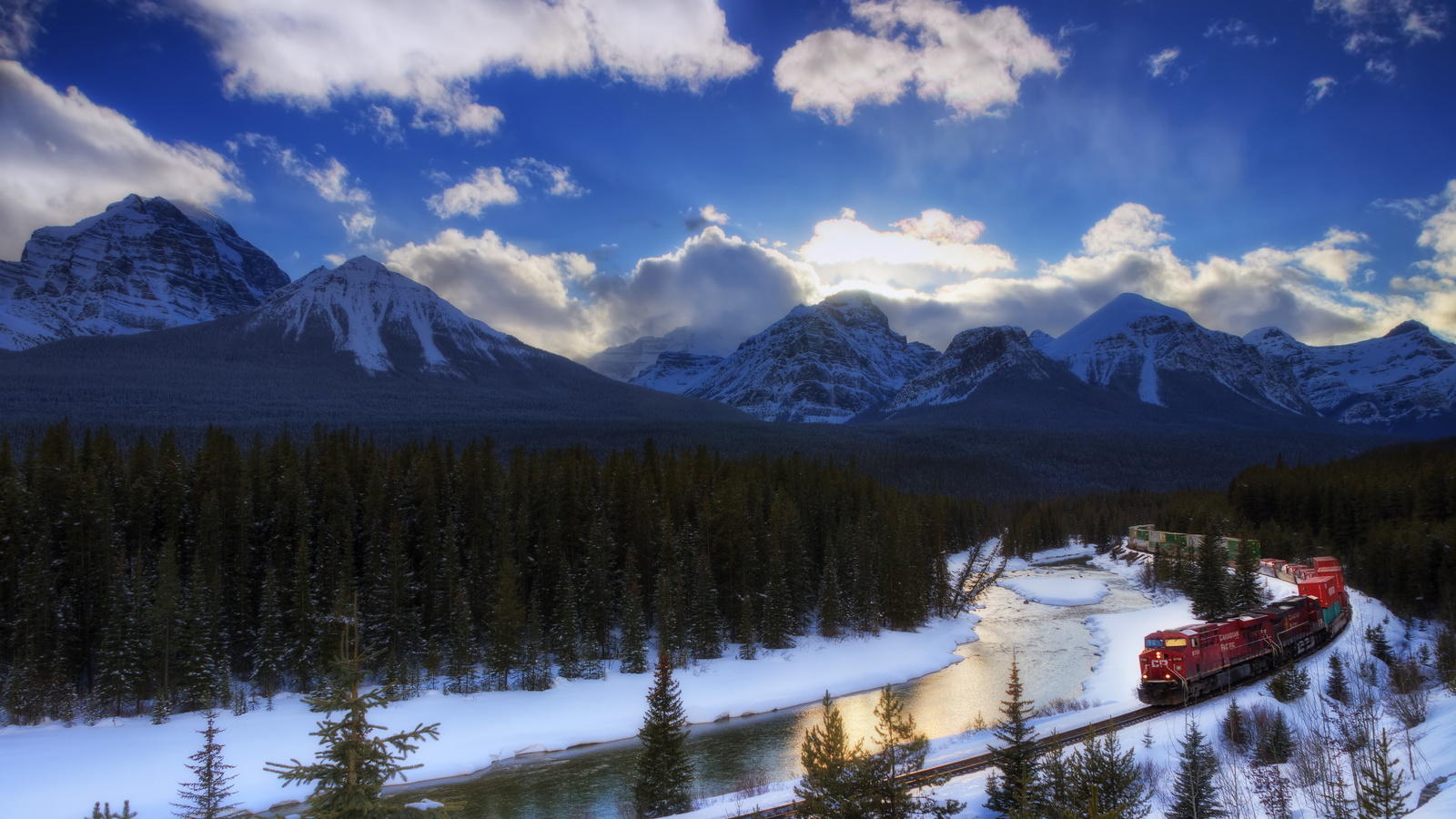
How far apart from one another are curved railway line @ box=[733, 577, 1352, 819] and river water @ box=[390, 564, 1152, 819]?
19.2ft

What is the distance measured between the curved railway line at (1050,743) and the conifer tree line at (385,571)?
29861 mm

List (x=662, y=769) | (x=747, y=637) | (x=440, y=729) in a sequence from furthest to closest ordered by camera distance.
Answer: (x=747, y=637) → (x=440, y=729) → (x=662, y=769)

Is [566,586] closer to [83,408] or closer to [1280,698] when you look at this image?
[1280,698]

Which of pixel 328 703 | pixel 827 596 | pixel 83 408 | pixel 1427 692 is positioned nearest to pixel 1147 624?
pixel 827 596

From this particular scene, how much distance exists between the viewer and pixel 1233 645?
40.4 m

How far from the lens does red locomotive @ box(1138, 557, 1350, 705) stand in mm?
37344

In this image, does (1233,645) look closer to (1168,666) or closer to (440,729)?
(1168,666)

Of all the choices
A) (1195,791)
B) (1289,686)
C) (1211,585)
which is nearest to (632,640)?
(1289,686)

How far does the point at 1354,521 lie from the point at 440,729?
108951mm

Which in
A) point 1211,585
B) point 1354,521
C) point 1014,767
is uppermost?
point 1014,767

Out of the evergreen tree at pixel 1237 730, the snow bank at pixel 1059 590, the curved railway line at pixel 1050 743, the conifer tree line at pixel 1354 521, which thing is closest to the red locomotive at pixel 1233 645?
the curved railway line at pixel 1050 743

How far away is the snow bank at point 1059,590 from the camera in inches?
3636

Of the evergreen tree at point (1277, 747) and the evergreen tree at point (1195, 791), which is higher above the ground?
the evergreen tree at point (1195, 791)

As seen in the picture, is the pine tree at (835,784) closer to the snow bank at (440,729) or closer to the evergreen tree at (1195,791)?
the evergreen tree at (1195,791)
